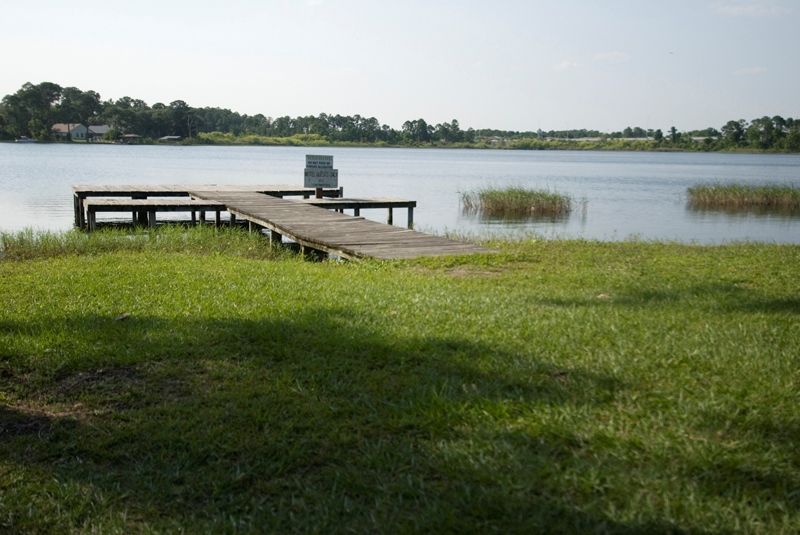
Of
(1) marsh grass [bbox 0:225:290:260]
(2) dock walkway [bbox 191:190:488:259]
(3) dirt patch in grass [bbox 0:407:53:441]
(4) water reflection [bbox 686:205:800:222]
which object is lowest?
(4) water reflection [bbox 686:205:800:222]

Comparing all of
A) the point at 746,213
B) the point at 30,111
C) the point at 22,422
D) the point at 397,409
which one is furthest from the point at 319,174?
the point at 30,111

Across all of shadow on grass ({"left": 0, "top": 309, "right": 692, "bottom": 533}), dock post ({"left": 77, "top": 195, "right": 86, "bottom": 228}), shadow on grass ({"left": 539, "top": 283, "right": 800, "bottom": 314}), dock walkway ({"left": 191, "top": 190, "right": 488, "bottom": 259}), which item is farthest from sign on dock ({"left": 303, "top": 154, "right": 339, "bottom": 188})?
shadow on grass ({"left": 0, "top": 309, "right": 692, "bottom": 533})

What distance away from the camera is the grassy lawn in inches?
131

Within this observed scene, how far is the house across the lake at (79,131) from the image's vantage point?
12581 centimetres

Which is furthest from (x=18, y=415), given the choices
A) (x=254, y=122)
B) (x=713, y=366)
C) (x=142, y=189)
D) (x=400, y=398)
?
(x=254, y=122)

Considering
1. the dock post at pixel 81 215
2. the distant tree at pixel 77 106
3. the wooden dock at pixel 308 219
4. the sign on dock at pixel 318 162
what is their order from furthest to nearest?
the distant tree at pixel 77 106, the dock post at pixel 81 215, the sign on dock at pixel 318 162, the wooden dock at pixel 308 219

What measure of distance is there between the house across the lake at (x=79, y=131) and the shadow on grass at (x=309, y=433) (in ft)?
424

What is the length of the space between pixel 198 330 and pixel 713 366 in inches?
139

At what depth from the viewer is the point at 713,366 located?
16.3 ft

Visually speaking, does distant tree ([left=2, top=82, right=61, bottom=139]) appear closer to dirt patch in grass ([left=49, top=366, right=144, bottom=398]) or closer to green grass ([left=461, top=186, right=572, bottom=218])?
green grass ([left=461, top=186, right=572, bottom=218])

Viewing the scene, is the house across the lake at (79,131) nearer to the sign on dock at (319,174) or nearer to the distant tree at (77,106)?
the distant tree at (77,106)

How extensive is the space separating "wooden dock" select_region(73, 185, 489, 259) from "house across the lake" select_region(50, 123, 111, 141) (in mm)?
111861

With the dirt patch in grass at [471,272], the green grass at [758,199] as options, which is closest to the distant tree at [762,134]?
the green grass at [758,199]

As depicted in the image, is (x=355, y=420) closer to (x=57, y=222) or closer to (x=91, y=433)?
(x=91, y=433)
